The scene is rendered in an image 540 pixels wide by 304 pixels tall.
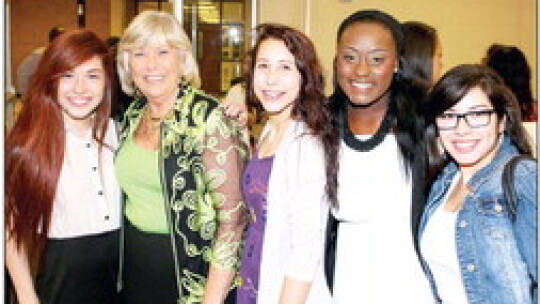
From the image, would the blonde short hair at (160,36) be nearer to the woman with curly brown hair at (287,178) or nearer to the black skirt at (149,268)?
the woman with curly brown hair at (287,178)

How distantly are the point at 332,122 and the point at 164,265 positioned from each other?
26.1 inches

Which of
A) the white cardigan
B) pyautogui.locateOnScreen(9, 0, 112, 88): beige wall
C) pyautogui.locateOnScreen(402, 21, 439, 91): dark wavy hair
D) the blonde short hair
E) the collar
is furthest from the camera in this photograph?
pyautogui.locateOnScreen(9, 0, 112, 88): beige wall

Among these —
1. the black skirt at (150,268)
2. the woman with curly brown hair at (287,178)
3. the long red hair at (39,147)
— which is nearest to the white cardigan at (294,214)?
the woman with curly brown hair at (287,178)

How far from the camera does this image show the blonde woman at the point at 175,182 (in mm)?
1812

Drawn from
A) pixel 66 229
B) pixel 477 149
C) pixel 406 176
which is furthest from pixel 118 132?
pixel 477 149

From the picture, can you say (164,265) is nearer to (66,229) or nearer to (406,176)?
(66,229)

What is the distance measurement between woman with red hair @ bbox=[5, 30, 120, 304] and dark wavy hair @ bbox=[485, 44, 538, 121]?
250cm

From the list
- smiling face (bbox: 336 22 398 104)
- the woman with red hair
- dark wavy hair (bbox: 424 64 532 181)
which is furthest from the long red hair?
dark wavy hair (bbox: 424 64 532 181)

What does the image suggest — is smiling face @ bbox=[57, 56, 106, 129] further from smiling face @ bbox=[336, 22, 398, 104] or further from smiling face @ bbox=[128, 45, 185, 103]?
smiling face @ bbox=[336, 22, 398, 104]

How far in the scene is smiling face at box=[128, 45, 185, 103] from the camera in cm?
189

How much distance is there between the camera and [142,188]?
6.20 feet

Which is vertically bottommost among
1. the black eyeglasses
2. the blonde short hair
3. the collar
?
the collar

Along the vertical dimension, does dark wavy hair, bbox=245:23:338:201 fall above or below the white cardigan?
above

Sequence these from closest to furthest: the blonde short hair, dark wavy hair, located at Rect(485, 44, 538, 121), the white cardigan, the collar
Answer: the collar, the white cardigan, the blonde short hair, dark wavy hair, located at Rect(485, 44, 538, 121)
